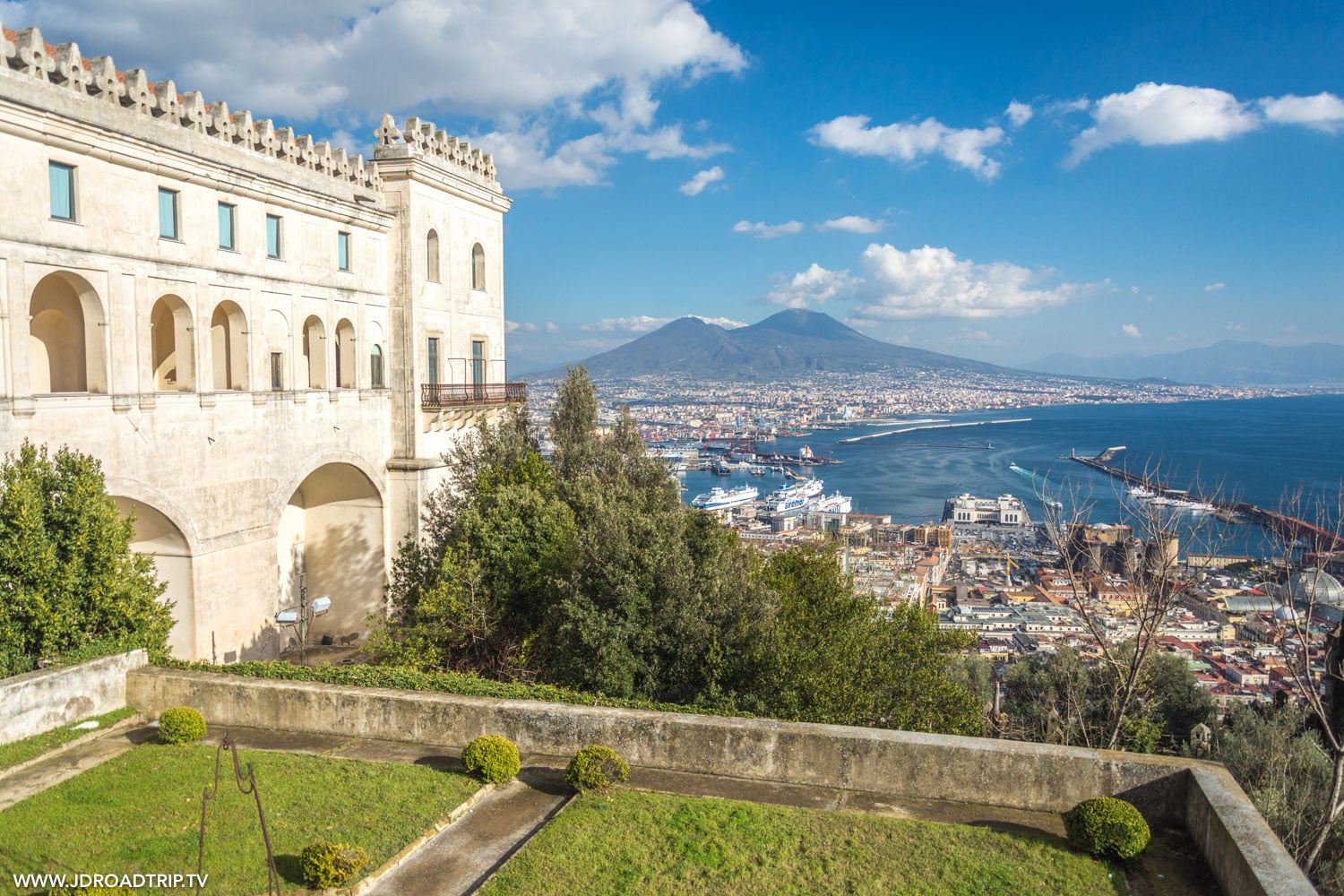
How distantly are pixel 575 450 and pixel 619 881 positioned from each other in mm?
14824

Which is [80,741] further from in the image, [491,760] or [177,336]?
[177,336]

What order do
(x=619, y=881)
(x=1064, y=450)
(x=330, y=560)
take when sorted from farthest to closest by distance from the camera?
(x=1064, y=450), (x=330, y=560), (x=619, y=881)

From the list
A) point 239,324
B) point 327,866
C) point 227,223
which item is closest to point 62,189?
point 227,223

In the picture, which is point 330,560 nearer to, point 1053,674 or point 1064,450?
point 1053,674

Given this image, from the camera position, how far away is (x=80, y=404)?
599 inches

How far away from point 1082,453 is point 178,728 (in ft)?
447

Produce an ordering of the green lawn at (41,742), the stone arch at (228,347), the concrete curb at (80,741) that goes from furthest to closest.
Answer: the stone arch at (228,347) < the green lawn at (41,742) < the concrete curb at (80,741)

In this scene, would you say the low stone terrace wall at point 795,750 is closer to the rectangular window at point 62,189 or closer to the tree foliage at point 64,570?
the tree foliage at point 64,570

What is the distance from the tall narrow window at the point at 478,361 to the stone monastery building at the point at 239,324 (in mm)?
59

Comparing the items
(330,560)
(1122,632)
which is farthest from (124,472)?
(1122,632)

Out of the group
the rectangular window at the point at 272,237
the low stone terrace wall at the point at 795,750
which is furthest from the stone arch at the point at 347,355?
the low stone terrace wall at the point at 795,750

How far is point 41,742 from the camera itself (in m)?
10.9

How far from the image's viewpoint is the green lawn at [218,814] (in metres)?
7.98

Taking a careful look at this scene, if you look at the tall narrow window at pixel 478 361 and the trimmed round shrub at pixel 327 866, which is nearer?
the trimmed round shrub at pixel 327 866
